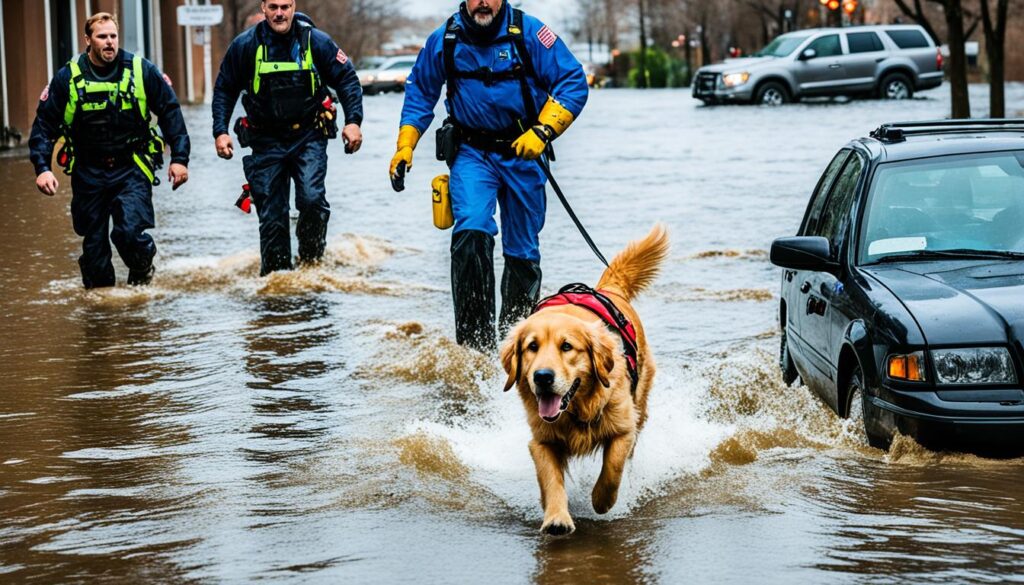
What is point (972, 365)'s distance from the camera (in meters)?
6.18

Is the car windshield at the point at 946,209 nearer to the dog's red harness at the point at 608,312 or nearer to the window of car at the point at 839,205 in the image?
the window of car at the point at 839,205

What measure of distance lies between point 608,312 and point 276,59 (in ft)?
19.0

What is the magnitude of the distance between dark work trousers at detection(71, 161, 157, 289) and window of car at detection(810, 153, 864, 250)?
16.7 feet

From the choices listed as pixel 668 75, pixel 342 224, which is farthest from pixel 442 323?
pixel 668 75

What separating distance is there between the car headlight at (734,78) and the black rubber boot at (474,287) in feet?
101

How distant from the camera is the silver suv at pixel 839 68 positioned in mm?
38906

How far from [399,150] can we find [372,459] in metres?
2.51

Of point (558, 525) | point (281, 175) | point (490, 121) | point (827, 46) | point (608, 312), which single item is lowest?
point (558, 525)

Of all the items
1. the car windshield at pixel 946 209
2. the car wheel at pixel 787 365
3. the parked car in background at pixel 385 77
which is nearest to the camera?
the car windshield at pixel 946 209

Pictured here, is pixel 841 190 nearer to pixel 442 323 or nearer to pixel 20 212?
pixel 442 323

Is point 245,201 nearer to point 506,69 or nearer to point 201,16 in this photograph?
point 506,69

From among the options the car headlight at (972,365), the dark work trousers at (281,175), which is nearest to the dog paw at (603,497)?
the car headlight at (972,365)

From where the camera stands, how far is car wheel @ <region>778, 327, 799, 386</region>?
27.8 feet

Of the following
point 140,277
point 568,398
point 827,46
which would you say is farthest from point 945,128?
point 827,46
